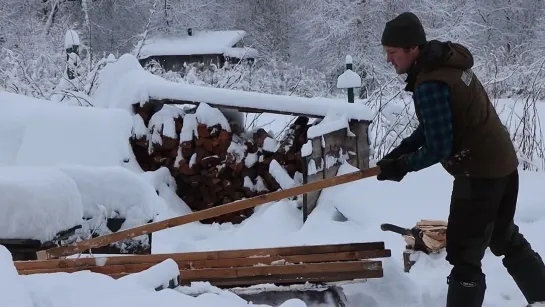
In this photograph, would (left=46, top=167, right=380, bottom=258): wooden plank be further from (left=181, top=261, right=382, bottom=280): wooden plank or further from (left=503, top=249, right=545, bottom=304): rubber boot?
(left=503, top=249, right=545, bottom=304): rubber boot

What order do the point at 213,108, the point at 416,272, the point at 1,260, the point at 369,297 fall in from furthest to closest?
the point at 213,108
the point at 416,272
the point at 369,297
the point at 1,260

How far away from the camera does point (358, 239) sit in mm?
5227

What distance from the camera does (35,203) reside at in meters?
3.16

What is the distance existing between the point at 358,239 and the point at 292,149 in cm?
190

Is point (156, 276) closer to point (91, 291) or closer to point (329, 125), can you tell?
point (91, 291)

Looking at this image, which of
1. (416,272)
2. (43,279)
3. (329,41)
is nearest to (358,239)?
(416,272)

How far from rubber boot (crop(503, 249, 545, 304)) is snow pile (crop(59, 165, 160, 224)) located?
7.11 feet

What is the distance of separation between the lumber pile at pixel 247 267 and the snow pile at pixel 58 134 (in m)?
1.40

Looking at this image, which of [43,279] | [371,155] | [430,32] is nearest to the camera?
[43,279]

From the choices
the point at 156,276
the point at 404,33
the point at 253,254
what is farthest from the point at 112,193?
the point at 404,33

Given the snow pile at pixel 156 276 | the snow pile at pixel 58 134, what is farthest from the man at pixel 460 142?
the snow pile at pixel 58 134

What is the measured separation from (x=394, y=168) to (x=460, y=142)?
35 centimetres

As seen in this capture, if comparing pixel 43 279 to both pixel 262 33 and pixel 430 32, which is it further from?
pixel 262 33

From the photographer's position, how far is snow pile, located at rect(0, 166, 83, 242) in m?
3.14
